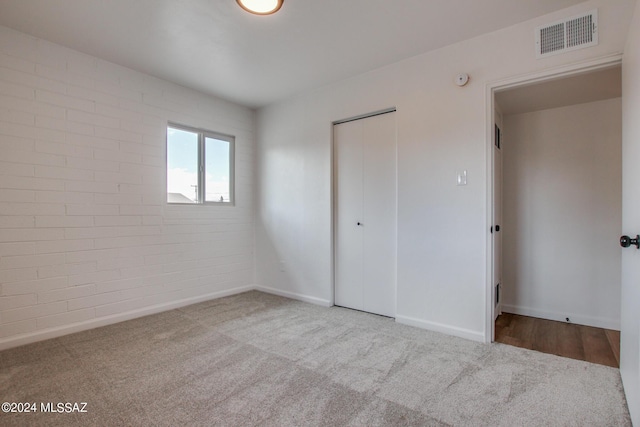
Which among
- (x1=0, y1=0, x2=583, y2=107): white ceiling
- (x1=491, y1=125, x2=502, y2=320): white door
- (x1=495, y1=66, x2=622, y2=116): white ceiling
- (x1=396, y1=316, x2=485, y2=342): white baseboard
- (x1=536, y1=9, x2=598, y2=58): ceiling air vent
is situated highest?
(x1=0, y1=0, x2=583, y2=107): white ceiling

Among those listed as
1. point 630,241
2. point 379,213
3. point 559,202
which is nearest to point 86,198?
point 379,213

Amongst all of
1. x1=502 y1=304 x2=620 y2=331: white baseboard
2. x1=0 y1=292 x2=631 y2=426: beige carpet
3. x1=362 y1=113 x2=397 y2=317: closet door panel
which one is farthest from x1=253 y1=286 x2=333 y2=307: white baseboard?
x1=502 y1=304 x2=620 y2=331: white baseboard

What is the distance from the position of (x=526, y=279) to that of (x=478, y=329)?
1.34 meters

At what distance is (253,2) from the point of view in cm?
212

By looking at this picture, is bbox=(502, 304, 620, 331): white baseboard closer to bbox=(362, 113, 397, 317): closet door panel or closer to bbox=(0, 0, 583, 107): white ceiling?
bbox=(362, 113, 397, 317): closet door panel

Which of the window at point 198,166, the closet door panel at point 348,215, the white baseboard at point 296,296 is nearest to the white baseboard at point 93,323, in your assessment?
the white baseboard at point 296,296

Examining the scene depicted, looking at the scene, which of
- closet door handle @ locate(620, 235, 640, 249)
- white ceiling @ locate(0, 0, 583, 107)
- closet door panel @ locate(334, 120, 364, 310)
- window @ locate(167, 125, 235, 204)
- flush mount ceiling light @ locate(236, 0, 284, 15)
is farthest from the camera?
window @ locate(167, 125, 235, 204)

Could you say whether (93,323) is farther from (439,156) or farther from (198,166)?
(439,156)

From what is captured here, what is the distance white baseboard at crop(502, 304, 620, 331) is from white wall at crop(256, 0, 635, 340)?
127 cm

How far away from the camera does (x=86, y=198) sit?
9.77ft

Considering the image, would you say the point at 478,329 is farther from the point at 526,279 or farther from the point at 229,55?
the point at 229,55

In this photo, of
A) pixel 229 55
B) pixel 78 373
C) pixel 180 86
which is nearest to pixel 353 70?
pixel 229 55

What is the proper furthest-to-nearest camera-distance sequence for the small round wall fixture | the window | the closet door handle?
the window < the small round wall fixture < the closet door handle

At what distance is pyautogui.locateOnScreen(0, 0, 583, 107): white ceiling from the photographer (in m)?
2.28
